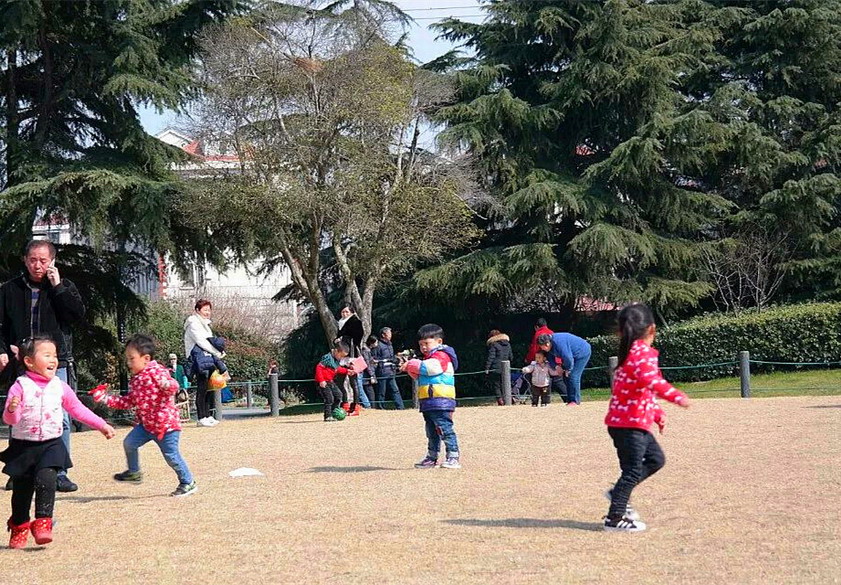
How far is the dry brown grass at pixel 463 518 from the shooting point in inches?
262

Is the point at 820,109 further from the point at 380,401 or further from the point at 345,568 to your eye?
the point at 345,568

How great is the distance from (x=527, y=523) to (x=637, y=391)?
1.20 m

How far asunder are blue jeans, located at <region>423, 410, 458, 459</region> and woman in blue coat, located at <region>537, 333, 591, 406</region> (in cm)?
1018

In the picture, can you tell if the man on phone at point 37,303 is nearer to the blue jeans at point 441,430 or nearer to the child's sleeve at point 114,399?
the child's sleeve at point 114,399

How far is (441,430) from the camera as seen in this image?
440 inches

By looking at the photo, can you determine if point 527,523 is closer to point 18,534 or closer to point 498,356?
point 18,534

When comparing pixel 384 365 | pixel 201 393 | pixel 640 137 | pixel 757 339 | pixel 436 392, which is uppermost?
pixel 640 137

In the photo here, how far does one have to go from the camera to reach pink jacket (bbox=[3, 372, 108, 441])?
768 cm

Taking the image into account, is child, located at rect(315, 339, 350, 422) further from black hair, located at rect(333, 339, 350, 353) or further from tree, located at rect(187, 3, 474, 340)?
tree, located at rect(187, 3, 474, 340)

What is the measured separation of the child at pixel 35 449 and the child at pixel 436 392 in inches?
157

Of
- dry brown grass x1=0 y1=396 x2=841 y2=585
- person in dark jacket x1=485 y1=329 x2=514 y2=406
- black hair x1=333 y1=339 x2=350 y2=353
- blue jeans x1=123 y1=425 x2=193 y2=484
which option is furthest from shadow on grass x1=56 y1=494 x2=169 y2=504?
person in dark jacket x1=485 y1=329 x2=514 y2=406

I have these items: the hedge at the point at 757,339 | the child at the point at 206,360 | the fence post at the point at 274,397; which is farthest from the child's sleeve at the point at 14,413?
the hedge at the point at 757,339

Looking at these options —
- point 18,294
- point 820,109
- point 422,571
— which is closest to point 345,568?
point 422,571

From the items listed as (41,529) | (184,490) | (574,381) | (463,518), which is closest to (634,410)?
(463,518)
